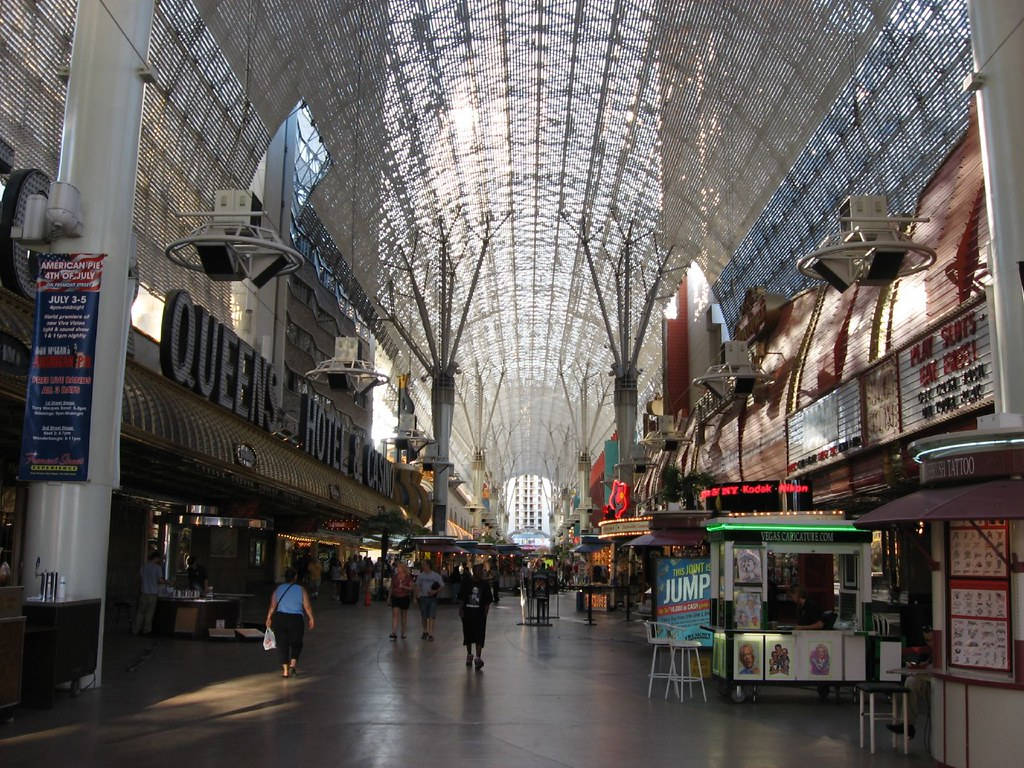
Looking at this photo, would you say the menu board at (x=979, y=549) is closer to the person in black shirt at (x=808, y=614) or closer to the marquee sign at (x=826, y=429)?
the person in black shirt at (x=808, y=614)

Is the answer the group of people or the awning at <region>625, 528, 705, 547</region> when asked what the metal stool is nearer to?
the group of people

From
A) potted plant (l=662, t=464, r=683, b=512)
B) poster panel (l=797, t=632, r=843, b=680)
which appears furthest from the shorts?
potted plant (l=662, t=464, r=683, b=512)

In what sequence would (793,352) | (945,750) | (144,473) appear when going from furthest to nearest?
(793,352)
(144,473)
(945,750)

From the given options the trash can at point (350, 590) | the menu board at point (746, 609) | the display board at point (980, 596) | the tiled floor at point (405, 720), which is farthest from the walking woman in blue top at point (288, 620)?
the trash can at point (350, 590)

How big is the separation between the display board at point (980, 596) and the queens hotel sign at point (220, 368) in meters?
14.7

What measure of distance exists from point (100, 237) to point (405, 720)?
6659 mm

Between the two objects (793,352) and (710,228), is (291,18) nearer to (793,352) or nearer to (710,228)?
(793,352)

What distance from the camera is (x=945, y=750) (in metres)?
8.65

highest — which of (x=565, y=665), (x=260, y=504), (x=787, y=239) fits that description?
(x=787, y=239)

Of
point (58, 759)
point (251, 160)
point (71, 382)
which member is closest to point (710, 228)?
point (251, 160)

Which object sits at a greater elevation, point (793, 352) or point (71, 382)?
point (793, 352)

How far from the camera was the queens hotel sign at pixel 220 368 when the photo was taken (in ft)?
64.2

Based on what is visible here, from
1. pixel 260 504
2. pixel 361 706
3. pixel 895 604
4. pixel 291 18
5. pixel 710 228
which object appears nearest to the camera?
pixel 361 706

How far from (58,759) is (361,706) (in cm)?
379
